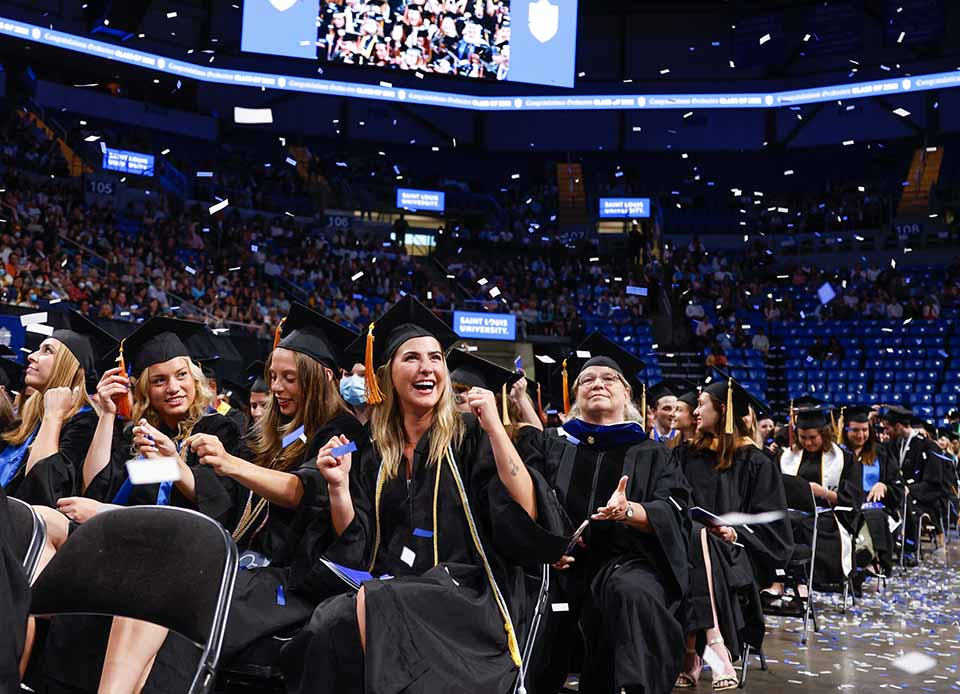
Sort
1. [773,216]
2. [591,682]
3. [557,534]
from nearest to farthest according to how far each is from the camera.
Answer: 1. [557,534]
2. [591,682]
3. [773,216]

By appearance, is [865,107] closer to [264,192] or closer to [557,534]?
[264,192]

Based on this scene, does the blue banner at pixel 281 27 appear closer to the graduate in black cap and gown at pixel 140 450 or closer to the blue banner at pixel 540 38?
the blue banner at pixel 540 38

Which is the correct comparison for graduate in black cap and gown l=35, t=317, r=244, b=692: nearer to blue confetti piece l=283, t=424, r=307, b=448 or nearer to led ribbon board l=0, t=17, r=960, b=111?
blue confetti piece l=283, t=424, r=307, b=448

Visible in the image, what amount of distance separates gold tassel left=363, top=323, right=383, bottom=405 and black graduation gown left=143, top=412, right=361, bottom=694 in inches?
7.7

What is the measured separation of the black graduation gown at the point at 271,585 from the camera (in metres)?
3.42

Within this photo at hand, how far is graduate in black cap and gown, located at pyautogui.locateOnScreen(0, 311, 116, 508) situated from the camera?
4.40 metres

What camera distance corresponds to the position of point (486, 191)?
30.9 m

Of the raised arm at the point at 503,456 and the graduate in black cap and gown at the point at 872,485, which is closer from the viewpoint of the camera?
the raised arm at the point at 503,456

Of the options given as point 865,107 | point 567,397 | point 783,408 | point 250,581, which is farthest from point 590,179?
point 250,581

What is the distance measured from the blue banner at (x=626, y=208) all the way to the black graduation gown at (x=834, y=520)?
21.2 meters

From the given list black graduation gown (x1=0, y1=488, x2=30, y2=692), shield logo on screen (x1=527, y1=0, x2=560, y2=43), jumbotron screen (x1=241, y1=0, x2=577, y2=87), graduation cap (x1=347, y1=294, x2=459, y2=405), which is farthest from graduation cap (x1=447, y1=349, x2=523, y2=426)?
shield logo on screen (x1=527, y1=0, x2=560, y2=43)

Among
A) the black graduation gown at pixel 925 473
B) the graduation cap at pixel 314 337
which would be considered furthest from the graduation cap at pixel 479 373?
the black graduation gown at pixel 925 473

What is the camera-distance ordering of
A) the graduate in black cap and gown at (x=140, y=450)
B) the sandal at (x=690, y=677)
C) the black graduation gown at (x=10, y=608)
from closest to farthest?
the black graduation gown at (x=10, y=608) < the graduate in black cap and gown at (x=140, y=450) < the sandal at (x=690, y=677)

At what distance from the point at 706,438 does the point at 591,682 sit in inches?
80.6
